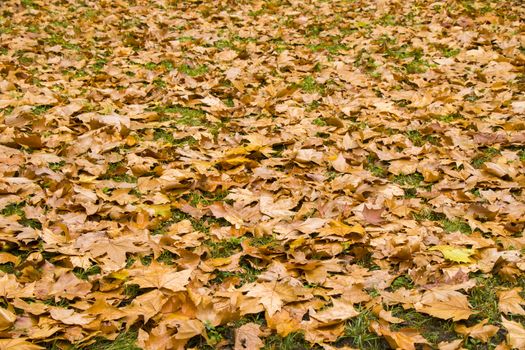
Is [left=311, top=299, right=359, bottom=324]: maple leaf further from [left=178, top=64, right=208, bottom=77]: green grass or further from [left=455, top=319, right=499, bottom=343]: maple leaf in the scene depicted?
[left=178, top=64, right=208, bottom=77]: green grass

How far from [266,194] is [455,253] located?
1.11 m

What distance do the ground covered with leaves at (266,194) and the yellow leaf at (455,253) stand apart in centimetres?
→ 1

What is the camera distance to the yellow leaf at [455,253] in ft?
7.73

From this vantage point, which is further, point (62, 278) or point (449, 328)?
point (62, 278)

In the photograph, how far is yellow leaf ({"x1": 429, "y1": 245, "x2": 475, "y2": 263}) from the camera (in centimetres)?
236

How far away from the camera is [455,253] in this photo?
2.40 m

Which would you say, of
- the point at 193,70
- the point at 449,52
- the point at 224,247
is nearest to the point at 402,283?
the point at 224,247

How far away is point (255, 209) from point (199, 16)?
193 inches

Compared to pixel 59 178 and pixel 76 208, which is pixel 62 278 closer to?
pixel 76 208

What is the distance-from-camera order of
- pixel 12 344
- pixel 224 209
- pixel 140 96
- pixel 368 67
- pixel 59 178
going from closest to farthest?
pixel 12 344
pixel 224 209
pixel 59 178
pixel 140 96
pixel 368 67

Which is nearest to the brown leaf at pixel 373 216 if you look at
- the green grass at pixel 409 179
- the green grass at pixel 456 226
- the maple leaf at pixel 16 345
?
the green grass at pixel 456 226

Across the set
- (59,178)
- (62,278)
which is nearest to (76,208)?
(59,178)

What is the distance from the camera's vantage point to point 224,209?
2.82 m

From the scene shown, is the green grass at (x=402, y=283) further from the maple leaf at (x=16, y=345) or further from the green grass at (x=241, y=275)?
the maple leaf at (x=16, y=345)
